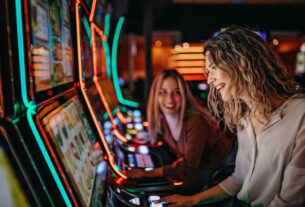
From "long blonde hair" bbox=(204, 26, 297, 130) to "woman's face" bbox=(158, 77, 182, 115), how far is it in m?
0.86

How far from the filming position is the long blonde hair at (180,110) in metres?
2.00

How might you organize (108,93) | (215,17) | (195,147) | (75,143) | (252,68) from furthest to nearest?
(215,17), (108,93), (195,147), (252,68), (75,143)

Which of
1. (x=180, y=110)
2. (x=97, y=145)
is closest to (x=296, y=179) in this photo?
(x=97, y=145)

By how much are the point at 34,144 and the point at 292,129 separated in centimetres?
90

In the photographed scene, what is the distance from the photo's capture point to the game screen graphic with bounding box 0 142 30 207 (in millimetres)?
580

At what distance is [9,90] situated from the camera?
60cm

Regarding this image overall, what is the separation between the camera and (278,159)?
3.58 ft

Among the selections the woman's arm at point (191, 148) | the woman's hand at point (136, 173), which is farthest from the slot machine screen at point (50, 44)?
the woman's arm at point (191, 148)

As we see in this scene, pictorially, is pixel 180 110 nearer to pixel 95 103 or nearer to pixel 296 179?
pixel 95 103

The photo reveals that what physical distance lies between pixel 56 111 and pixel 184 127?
1156 mm

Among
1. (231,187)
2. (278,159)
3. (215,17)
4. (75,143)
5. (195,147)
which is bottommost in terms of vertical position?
(231,187)

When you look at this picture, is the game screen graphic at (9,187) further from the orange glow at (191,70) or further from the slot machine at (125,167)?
the orange glow at (191,70)

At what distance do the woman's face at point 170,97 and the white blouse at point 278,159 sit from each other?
2.63ft

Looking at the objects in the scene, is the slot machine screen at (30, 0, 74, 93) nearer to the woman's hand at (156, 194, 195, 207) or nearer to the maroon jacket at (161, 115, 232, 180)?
the woman's hand at (156, 194, 195, 207)
